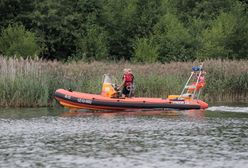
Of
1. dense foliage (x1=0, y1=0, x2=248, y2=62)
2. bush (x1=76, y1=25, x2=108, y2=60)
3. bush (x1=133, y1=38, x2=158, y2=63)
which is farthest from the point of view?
dense foliage (x1=0, y1=0, x2=248, y2=62)

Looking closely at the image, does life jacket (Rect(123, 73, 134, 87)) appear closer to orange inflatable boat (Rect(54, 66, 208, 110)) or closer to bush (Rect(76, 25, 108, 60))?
orange inflatable boat (Rect(54, 66, 208, 110))

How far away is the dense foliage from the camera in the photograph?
44062mm

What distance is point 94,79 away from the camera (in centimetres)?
2920

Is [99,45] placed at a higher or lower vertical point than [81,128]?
higher

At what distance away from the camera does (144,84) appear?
28.9 meters

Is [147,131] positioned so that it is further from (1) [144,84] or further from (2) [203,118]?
(1) [144,84]

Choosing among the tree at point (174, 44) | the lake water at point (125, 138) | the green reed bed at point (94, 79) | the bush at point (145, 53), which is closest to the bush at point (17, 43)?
the bush at point (145, 53)

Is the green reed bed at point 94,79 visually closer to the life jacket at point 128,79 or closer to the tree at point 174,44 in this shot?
the life jacket at point 128,79

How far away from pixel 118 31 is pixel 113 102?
2423 cm

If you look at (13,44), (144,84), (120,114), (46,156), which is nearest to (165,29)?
(13,44)

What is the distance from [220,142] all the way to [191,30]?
32682 millimetres

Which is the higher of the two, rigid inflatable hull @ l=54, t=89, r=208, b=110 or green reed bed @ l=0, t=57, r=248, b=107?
green reed bed @ l=0, t=57, r=248, b=107

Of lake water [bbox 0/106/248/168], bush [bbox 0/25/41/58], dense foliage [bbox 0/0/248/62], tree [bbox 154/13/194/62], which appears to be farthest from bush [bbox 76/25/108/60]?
lake water [bbox 0/106/248/168]

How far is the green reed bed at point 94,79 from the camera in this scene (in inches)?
1056
